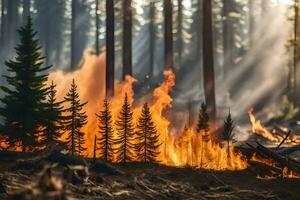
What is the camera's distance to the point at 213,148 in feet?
44.8

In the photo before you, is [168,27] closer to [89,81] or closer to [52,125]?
[89,81]

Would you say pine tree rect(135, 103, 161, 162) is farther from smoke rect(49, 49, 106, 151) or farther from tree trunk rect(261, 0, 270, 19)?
tree trunk rect(261, 0, 270, 19)

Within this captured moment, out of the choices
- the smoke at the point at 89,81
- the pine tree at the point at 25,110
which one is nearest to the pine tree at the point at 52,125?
the pine tree at the point at 25,110

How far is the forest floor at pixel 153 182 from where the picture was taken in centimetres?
915

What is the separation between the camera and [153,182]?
412 inches

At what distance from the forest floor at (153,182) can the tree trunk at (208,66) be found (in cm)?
930

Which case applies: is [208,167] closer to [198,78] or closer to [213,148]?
[213,148]

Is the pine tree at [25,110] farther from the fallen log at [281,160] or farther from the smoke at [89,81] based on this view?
the smoke at [89,81]

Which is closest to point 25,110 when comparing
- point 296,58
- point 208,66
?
point 208,66

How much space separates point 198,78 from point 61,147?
39.5 m

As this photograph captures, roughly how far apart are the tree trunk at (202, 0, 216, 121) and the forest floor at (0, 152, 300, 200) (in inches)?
366

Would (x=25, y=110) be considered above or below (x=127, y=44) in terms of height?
below

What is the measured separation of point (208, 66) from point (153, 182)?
11653 mm

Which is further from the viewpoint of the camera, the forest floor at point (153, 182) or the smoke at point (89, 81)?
the smoke at point (89, 81)
